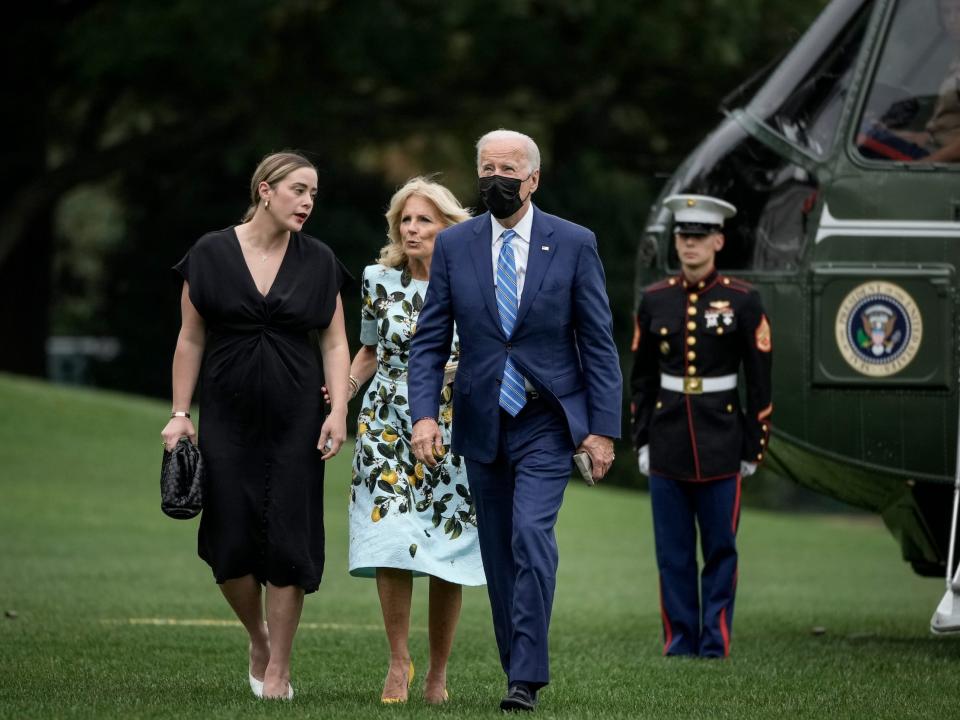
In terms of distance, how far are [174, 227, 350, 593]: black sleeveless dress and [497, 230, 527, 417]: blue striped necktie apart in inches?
29.1

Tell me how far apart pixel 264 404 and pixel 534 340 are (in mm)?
978

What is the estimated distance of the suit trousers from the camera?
6.01 meters

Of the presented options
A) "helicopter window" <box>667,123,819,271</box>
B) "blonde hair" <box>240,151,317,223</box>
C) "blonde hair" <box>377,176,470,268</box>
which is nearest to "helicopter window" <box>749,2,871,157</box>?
"helicopter window" <box>667,123,819,271</box>

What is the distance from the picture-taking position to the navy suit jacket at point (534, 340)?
6.13 metres

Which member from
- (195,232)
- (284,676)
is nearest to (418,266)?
(284,676)

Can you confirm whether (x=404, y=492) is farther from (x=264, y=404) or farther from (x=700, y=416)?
(x=700, y=416)

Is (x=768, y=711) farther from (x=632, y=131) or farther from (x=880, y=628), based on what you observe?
(x=632, y=131)

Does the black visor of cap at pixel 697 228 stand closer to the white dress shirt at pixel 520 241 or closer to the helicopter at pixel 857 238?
the helicopter at pixel 857 238

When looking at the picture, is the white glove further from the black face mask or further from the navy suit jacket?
the black face mask

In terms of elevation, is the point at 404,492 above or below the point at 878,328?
below

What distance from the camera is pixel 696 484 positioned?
835 cm

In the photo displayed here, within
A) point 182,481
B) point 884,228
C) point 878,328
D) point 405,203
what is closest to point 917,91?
point 884,228

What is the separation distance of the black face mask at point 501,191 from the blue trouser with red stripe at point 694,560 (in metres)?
2.55

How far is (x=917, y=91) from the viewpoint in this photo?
832cm
